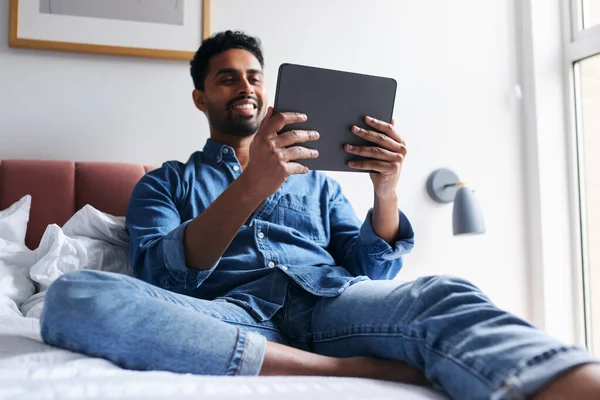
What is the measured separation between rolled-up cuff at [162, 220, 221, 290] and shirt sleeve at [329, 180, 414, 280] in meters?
0.32

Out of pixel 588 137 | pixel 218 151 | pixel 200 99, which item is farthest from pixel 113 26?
pixel 588 137

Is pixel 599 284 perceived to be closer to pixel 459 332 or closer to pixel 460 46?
pixel 460 46

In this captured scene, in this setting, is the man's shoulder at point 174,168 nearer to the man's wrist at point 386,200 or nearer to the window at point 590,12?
the man's wrist at point 386,200

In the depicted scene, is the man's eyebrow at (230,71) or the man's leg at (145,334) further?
the man's eyebrow at (230,71)

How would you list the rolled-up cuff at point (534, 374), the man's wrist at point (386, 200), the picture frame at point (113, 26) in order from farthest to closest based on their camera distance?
the picture frame at point (113, 26), the man's wrist at point (386, 200), the rolled-up cuff at point (534, 374)

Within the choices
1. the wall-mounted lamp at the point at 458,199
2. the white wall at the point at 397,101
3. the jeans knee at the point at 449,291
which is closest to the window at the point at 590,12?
the white wall at the point at 397,101

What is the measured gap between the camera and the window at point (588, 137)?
1.96 meters

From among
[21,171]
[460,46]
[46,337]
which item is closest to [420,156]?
[460,46]

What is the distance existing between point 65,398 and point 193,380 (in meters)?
0.14

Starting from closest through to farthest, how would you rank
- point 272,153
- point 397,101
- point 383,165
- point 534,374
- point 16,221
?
point 534,374 < point 272,153 < point 383,165 < point 16,221 < point 397,101

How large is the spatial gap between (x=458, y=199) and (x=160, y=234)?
1.00 m

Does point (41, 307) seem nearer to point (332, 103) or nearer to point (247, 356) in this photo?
point (247, 356)

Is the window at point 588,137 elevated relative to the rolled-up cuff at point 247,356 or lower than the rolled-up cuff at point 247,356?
elevated

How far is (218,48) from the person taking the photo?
4.87 feet
